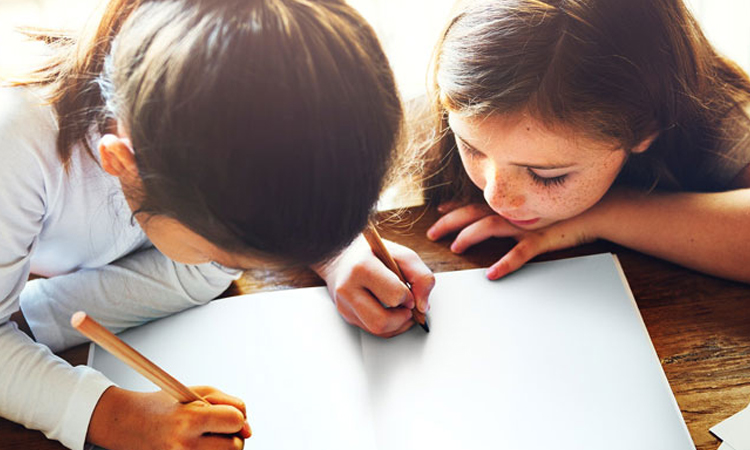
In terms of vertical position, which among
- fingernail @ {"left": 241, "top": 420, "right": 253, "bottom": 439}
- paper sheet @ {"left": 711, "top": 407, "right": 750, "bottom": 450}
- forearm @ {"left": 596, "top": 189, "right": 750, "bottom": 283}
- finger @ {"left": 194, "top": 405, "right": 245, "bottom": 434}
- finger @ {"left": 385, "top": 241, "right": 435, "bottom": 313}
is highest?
forearm @ {"left": 596, "top": 189, "right": 750, "bottom": 283}

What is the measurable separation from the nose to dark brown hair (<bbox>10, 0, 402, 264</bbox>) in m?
0.21

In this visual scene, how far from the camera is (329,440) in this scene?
21.8 inches

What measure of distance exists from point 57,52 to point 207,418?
0.30 m

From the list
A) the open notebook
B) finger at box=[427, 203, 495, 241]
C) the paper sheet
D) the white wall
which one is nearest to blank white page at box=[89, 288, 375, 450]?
the open notebook

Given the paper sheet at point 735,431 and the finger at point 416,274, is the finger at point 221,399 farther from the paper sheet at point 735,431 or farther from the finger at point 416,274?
the paper sheet at point 735,431

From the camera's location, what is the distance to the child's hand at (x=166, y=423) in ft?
1.77

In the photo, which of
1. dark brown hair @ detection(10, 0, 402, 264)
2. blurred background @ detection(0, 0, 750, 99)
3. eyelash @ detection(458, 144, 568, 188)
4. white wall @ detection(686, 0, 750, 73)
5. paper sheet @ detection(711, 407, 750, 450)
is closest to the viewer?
dark brown hair @ detection(10, 0, 402, 264)

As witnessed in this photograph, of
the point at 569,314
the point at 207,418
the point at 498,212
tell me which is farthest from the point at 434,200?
the point at 207,418

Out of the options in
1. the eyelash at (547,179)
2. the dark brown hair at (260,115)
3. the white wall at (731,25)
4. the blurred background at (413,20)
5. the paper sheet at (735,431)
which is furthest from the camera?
the white wall at (731,25)

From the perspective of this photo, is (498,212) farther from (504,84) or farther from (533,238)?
(504,84)

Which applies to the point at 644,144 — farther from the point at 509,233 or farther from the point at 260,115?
the point at 260,115

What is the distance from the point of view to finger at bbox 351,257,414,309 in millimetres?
620

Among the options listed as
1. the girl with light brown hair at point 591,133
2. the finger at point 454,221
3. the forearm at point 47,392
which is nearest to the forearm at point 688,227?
the girl with light brown hair at point 591,133

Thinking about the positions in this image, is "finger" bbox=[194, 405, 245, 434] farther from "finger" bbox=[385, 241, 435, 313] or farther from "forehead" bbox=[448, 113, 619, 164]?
"forehead" bbox=[448, 113, 619, 164]
